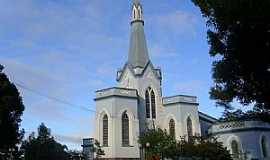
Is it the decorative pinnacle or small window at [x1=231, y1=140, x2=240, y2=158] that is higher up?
the decorative pinnacle

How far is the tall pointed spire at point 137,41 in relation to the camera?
58781 mm

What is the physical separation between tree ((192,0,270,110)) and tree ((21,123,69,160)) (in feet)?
107

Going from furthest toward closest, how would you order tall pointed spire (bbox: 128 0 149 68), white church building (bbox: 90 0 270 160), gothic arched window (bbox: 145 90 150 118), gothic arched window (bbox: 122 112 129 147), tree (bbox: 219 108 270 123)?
tall pointed spire (bbox: 128 0 149 68)
gothic arched window (bbox: 145 90 150 118)
gothic arched window (bbox: 122 112 129 147)
white church building (bbox: 90 0 270 160)
tree (bbox: 219 108 270 123)

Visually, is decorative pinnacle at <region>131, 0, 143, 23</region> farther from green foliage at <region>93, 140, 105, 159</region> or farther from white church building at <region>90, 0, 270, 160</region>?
green foliage at <region>93, 140, 105, 159</region>

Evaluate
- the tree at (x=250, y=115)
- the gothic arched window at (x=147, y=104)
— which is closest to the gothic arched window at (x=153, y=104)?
the gothic arched window at (x=147, y=104)

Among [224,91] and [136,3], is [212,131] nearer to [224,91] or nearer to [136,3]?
[136,3]

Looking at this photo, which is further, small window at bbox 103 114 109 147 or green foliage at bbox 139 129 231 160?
small window at bbox 103 114 109 147

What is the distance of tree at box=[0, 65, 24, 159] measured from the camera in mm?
36906

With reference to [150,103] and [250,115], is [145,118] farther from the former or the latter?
[250,115]

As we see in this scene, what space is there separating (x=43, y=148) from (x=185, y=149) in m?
18.3

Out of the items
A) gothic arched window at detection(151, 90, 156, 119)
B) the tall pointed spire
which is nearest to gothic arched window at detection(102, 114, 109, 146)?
gothic arched window at detection(151, 90, 156, 119)

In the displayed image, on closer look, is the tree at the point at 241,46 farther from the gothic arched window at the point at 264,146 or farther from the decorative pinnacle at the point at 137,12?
the decorative pinnacle at the point at 137,12

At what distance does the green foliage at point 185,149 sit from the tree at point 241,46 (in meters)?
17.8

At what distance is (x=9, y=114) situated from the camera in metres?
37.8
